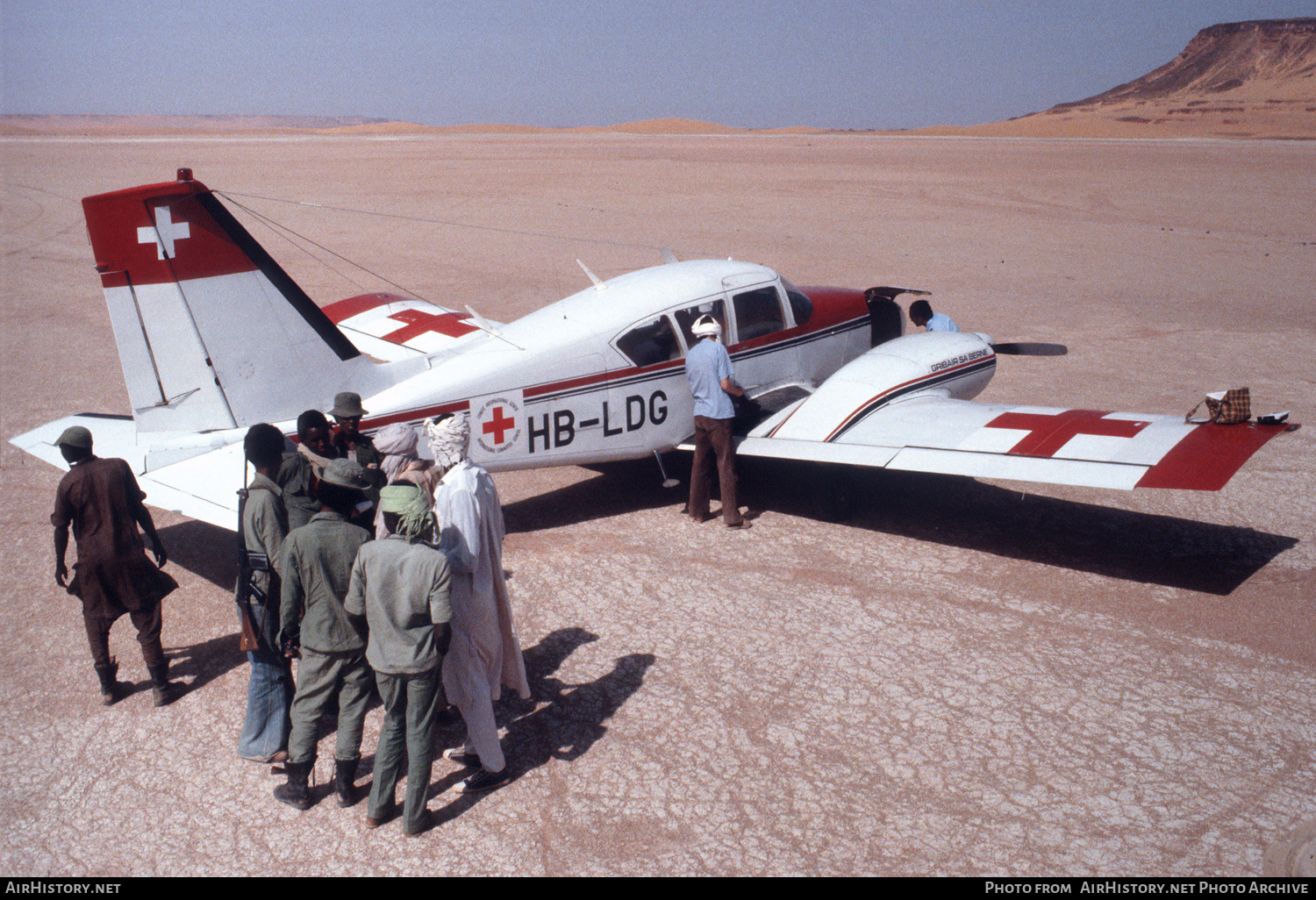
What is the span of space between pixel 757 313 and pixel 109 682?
668 centimetres

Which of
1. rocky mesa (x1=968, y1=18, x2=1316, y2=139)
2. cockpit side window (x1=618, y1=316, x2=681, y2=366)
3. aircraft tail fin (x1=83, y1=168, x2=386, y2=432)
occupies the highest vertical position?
rocky mesa (x1=968, y1=18, x2=1316, y2=139)

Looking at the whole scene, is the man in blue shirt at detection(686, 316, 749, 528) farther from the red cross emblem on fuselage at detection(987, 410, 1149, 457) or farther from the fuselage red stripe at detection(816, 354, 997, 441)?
the red cross emblem on fuselage at detection(987, 410, 1149, 457)

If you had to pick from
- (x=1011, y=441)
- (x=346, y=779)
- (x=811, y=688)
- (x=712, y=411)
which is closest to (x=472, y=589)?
(x=346, y=779)

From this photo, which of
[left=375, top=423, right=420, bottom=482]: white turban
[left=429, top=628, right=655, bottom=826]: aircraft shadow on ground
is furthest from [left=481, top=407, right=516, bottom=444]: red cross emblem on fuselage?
[left=429, top=628, right=655, bottom=826]: aircraft shadow on ground

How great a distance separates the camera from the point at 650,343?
8781mm

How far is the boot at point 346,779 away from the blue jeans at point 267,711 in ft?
2.09

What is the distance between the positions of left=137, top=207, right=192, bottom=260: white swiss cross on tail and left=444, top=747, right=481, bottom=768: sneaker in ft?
14.3

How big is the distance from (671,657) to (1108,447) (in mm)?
3974

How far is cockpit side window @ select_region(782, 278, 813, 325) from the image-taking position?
32.3ft

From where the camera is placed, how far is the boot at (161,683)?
5.90 meters

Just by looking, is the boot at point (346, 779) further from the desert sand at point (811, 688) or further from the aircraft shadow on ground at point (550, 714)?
the aircraft shadow on ground at point (550, 714)

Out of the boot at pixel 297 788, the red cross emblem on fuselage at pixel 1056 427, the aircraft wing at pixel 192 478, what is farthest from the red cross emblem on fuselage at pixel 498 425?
the red cross emblem on fuselage at pixel 1056 427
